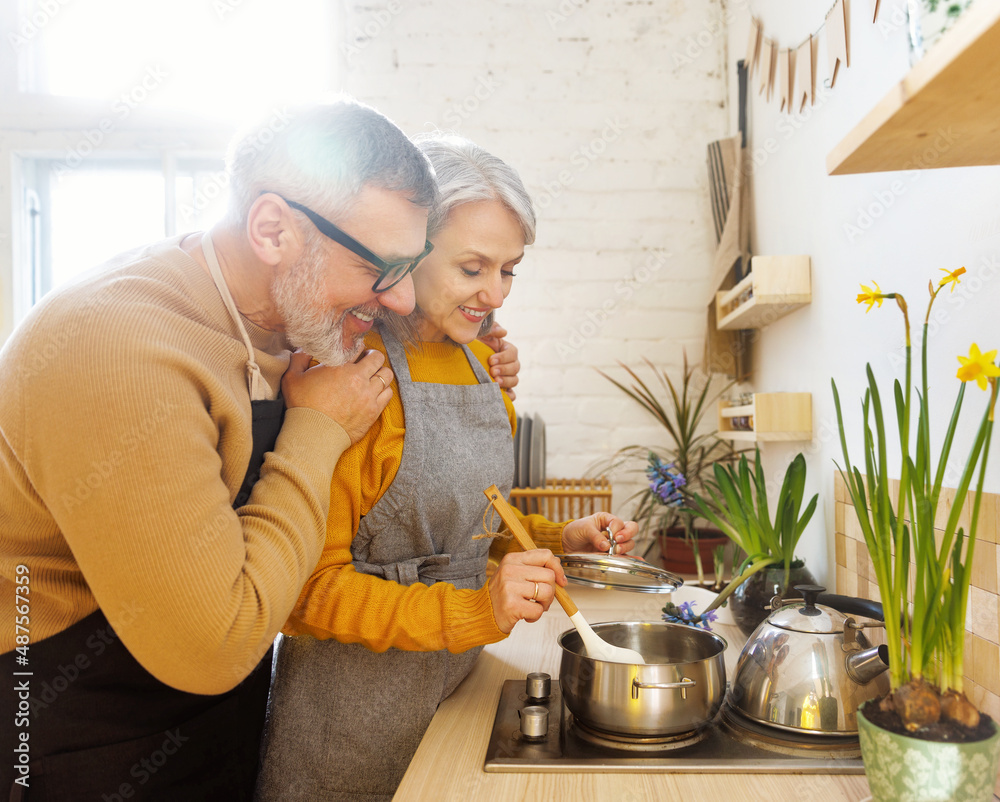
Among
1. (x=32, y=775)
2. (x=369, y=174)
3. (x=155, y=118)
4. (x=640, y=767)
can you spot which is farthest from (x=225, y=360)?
(x=155, y=118)

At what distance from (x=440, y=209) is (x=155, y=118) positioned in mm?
2271

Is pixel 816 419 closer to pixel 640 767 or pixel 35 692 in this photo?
pixel 640 767

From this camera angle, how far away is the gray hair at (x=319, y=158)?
101 cm

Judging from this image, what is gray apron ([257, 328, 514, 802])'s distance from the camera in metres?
1.15

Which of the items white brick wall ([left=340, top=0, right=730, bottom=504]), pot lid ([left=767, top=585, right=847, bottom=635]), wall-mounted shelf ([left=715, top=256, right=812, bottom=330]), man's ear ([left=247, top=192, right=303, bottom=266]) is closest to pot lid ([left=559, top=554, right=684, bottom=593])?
pot lid ([left=767, top=585, right=847, bottom=635])

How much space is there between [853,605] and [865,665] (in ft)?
0.43

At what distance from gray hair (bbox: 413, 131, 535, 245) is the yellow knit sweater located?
1.18 ft

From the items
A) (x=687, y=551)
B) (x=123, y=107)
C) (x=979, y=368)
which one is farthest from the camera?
Answer: (x=123, y=107)

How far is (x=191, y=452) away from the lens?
0.81 m

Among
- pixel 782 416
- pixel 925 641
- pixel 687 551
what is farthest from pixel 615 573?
pixel 687 551

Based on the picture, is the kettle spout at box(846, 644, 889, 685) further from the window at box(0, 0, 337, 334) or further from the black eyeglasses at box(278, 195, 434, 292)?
the window at box(0, 0, 337, 334)

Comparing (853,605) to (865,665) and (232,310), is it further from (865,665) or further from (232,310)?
→ (232,310)

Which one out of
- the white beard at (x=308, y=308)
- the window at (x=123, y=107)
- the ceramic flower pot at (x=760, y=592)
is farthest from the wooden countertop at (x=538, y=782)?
the window at (x=123, y=107)

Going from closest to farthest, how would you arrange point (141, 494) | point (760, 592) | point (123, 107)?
point (141, 494) → point (760, 592) → point (123, 107)
